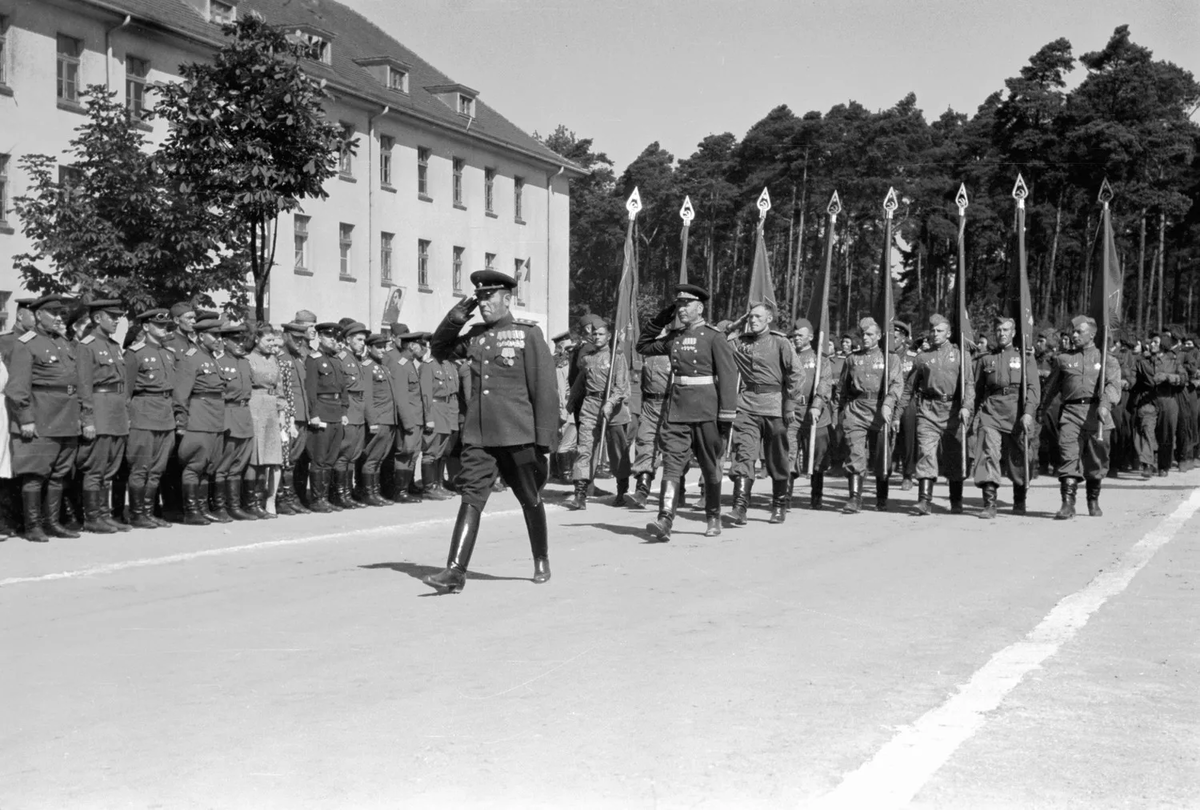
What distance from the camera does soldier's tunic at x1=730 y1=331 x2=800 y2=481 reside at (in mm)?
14172

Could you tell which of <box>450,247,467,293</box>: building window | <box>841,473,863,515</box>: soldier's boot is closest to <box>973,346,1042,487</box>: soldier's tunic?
<box>841,473,863,515</box>: soldier's boot

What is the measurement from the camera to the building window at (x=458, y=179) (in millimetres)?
53625

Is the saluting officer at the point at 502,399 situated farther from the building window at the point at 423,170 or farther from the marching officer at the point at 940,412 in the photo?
the building window at the point at 423,170

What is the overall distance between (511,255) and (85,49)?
23.3 meters

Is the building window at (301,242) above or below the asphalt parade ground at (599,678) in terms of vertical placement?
above

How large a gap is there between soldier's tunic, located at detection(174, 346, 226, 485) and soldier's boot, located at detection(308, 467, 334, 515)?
1.37 metres

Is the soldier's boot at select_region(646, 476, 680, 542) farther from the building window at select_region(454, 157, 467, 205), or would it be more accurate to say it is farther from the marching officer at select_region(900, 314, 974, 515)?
the building window at select_region(454, 157, 467, 205)

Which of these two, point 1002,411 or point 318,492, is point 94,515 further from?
point 1002,411

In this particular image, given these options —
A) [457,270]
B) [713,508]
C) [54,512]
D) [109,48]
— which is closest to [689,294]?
[713,508]

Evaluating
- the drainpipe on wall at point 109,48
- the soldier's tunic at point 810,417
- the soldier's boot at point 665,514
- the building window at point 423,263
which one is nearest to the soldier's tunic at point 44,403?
the soldier's boot at point 665,514

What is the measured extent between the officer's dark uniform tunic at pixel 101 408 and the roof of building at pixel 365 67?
27992 mm

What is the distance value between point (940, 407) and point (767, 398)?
2003 millimetres

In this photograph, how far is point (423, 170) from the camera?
51.5 meters

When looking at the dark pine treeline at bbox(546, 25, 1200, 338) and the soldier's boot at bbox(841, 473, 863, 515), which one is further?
the dark pine treeline at bbox(546, 25, 1200, 338)
